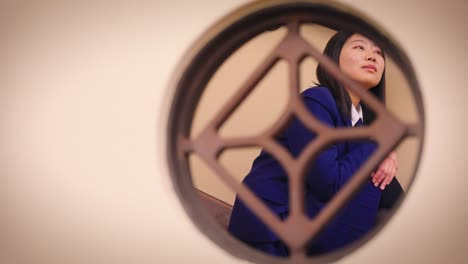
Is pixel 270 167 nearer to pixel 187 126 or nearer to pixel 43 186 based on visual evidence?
pixel 187 126

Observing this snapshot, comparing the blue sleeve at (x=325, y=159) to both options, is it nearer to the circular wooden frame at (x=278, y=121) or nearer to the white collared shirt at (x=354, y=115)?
the white collared shirt at (x=354, y=115)

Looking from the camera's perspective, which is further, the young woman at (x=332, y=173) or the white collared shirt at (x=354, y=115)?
the white collared shirt at (x=354, y=115)

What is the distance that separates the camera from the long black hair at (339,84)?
1542 mm

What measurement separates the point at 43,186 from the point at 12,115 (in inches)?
6.6

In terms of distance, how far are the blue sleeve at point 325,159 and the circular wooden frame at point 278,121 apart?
0.27 metres

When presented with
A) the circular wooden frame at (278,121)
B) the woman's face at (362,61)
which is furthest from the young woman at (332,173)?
the circular wooden frame at (278,121)

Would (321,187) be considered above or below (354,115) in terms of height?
below

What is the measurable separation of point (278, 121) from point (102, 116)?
0.36 metres

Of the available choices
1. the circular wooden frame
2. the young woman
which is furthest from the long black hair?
the circular wooden frame

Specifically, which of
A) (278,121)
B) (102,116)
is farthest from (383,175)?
(102,116)

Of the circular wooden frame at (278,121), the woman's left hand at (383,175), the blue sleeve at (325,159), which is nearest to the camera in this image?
the circular wooden frame at (278,121)

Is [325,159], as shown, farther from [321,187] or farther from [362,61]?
[362,61]

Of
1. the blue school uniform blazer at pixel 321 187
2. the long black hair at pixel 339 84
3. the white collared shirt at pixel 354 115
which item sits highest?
the long black hair at pixel 339 84

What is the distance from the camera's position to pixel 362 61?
61.9 inches
